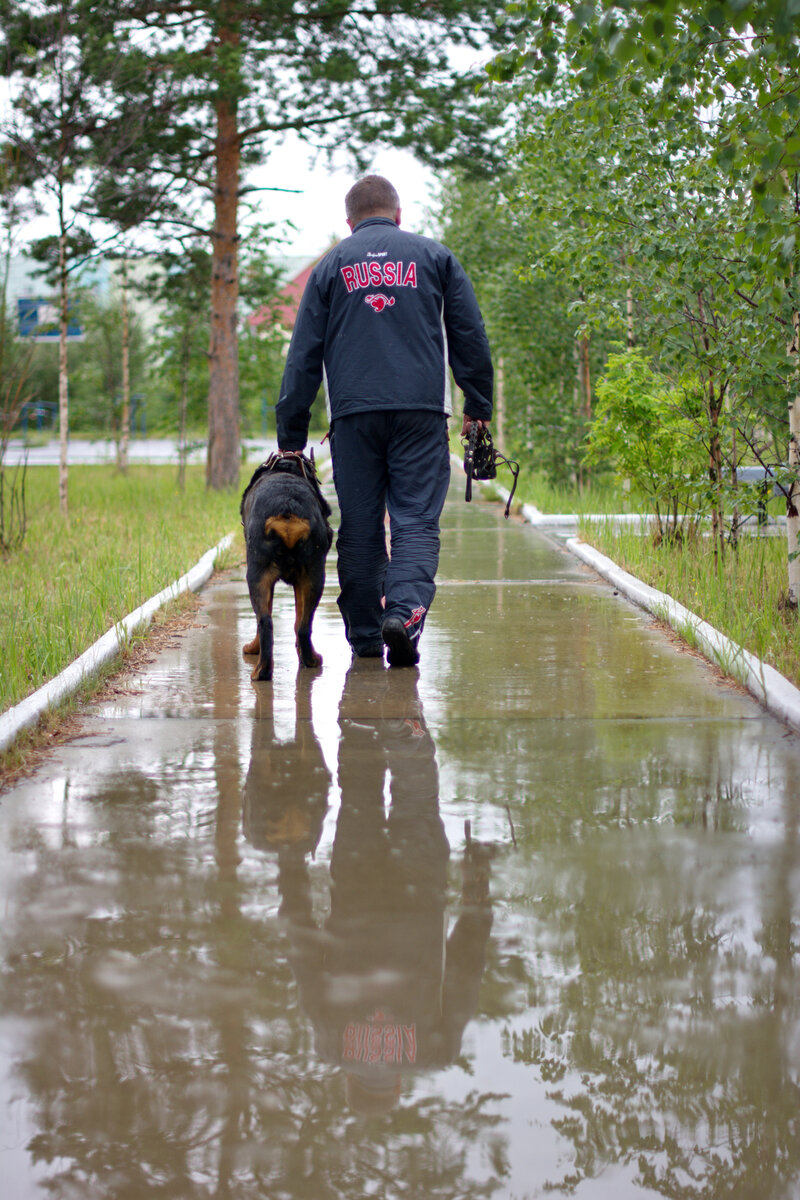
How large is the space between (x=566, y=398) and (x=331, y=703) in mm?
11926

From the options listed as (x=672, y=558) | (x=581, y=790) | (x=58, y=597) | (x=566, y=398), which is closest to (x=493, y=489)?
(x=566, y=398)

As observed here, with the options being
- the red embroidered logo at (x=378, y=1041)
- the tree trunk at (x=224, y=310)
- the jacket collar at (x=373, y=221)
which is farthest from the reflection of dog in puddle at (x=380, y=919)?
the tree trunk at (x=224, y=310)

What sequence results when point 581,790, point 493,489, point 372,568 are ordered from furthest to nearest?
1. point 493,489
2. point 372,568
3. point 581,790

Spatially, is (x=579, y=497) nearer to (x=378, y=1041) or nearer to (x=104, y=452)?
(x=378, y=1041)

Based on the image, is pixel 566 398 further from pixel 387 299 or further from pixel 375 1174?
pixel 375 1174

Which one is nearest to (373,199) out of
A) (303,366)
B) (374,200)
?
(374,200)

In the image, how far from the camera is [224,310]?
17.3 m

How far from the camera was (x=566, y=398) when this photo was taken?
16.6 metres

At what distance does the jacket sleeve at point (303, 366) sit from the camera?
5984mm

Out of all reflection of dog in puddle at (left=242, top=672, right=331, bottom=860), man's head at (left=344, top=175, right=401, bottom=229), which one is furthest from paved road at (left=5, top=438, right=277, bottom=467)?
reflection of dog in puddle at (left=242, top=672, right=331, bottom=860)

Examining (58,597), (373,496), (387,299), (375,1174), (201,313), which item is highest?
(201,313)

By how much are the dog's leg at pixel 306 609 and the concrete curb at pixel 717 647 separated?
6.07 feet

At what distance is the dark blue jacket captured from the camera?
5.91 m

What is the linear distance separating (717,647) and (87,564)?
4980 mm
